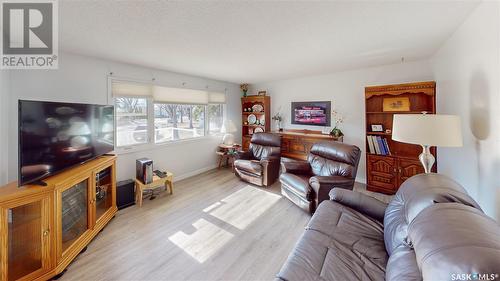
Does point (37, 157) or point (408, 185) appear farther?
point (37, 157)

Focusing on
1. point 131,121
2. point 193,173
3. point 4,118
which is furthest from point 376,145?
point 4,118

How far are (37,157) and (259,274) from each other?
85.3 inches

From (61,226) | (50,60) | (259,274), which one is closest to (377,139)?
Answer: (259,274)

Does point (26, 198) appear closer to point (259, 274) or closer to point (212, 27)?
point (259, 274)

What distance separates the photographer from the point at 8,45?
2150 mm

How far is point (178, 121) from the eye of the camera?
425cm

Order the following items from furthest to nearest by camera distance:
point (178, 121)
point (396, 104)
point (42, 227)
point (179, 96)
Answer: point (178, 121) < point (179, 96) < point (396, 104) < point (42, 227)

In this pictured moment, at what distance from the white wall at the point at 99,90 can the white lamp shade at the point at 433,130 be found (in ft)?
12.4

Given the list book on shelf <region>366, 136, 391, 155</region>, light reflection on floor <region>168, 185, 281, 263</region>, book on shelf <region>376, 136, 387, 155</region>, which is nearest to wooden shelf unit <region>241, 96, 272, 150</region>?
light reflection on floor <region>168, 185, 281, 263</region>

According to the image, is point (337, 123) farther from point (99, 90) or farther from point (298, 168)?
point (99, 90)

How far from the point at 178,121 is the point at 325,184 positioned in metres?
3.20

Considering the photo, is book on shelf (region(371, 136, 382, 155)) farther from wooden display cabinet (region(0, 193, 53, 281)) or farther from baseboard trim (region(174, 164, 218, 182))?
wooden display cabinet (region(0, 193, 53, 281))

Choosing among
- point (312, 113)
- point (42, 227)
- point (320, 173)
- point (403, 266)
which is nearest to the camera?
point (403, 266)

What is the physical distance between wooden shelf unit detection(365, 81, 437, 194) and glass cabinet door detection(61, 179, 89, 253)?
415 centimetres
